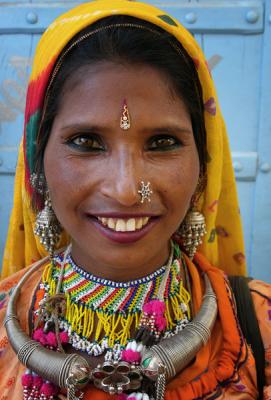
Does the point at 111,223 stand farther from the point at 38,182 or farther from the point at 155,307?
the point at 38,182

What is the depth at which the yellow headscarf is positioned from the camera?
101 cm

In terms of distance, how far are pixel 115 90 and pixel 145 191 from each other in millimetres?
249

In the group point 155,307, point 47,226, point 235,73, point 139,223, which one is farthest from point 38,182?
point 235,73

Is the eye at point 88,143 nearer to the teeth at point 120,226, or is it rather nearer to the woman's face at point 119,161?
the woman's face at point 119,161

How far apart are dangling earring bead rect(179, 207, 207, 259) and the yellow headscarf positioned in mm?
58

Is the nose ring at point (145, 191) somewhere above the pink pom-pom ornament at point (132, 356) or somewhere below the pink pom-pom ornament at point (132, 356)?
above

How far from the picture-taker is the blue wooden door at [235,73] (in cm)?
190

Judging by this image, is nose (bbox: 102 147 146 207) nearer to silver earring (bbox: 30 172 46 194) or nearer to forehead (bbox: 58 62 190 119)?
forehead (bbox: 58 62 190 119)

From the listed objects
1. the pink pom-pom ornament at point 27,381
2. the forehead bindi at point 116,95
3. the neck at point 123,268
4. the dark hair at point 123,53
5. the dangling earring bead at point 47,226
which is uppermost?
the dark hair at point 123,53

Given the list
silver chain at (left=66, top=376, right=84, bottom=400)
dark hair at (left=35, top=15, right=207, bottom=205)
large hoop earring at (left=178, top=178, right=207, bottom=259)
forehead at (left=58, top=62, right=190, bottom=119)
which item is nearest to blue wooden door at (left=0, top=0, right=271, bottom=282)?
large hoop earring at (left=178, top=178, right=207, bottom=259)

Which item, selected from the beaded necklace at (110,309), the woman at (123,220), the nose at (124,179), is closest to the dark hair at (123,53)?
the woman at (123,220)

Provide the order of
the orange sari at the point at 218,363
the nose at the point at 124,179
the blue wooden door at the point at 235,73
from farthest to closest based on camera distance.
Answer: the blue wooden door at the point at 235,73 < the orange sari at the point at 218,363 < the nose at the point at 124,179

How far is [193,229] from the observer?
1.24 metres

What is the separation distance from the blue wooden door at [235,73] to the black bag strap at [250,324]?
89 centimetres
